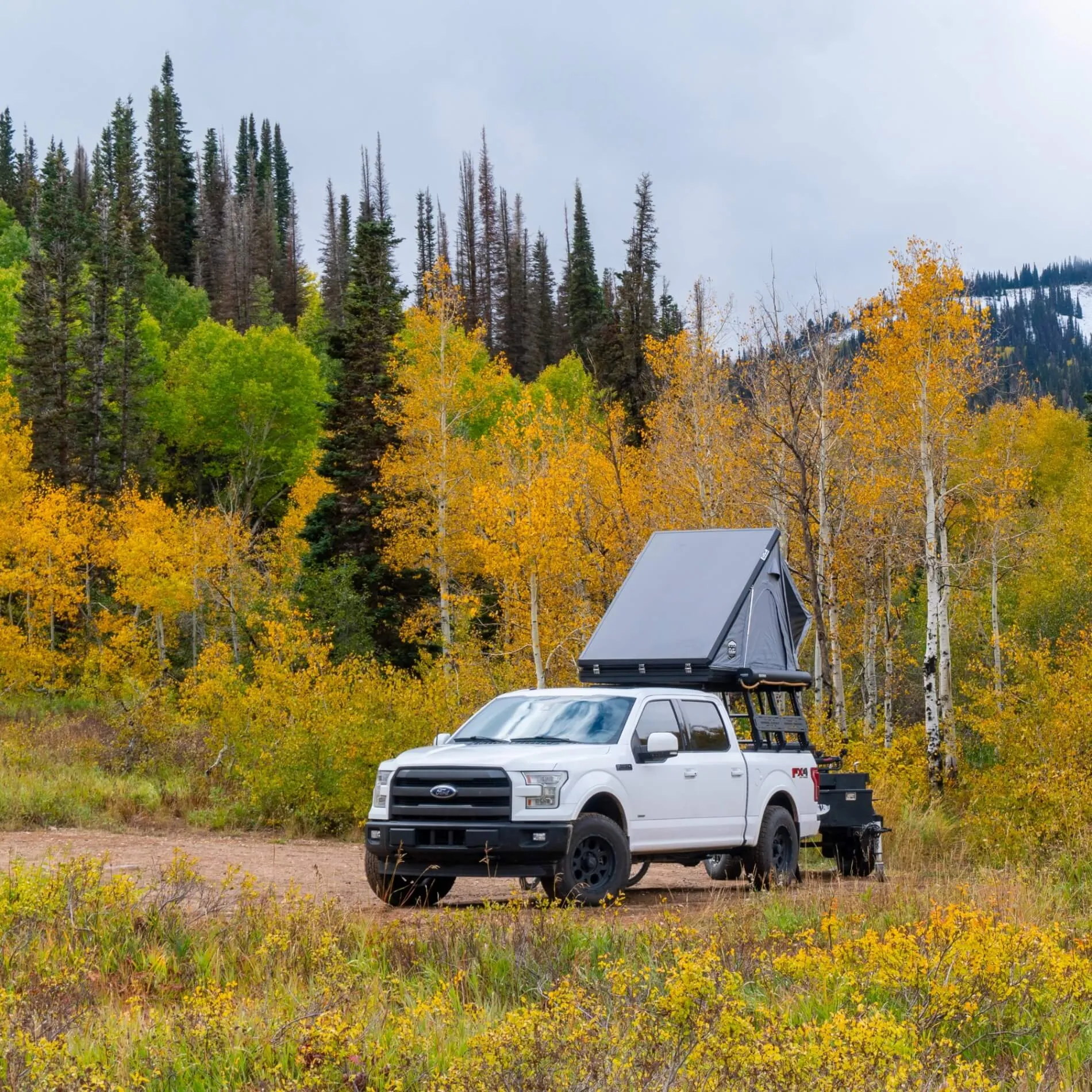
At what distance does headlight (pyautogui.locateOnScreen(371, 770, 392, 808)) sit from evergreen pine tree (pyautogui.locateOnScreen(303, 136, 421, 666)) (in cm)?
2658

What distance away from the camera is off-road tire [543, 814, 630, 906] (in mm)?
11133

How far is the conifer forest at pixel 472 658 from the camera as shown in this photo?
6.00 m

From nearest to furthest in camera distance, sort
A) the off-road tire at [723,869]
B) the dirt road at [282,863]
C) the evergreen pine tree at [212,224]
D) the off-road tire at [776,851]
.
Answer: the dirt road at [282,863] → the off-road tire at [776,851] → the off-road tire at [723,869] → the evergreen pine tree at [212,224]

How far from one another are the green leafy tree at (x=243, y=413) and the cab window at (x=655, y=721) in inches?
2289

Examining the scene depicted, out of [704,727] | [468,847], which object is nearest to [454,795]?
[468,847]

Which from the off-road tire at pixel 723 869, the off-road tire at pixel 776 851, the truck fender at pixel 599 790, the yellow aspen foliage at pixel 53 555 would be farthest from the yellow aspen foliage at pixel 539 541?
the truck fender at pixel 599 790

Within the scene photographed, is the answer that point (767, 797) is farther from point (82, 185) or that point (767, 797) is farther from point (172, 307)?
point (82, 185)

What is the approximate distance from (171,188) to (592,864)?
11148 centimetres

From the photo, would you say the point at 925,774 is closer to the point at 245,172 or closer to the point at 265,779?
the point at 265,779

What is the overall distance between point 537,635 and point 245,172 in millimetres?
135241

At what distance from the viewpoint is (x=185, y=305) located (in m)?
83.8

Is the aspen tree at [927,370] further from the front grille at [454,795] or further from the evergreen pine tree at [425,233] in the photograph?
the evergreen pine tree at [425,233]

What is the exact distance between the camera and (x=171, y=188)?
113 metres

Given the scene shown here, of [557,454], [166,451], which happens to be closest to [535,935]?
[557,454]
